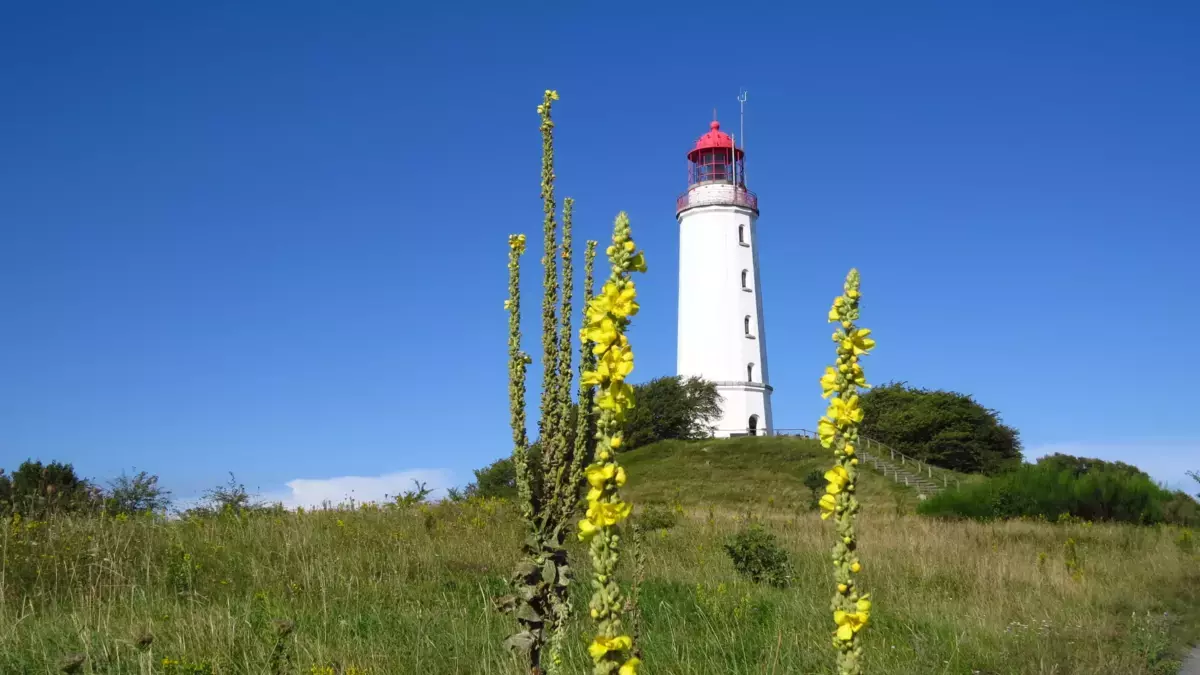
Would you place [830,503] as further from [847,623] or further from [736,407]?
[736,407]

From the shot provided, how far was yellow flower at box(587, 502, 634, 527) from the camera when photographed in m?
2.06

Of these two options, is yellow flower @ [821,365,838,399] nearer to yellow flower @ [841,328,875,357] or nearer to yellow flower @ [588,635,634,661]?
yellow flower @ [841,328,875,357]

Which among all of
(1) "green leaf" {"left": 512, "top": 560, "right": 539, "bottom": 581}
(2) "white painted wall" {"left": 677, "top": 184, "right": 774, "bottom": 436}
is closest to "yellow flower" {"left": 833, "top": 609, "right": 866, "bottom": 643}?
(1) "green leaf" {"left": 512, "top": 560, "right": 539, "bottom": 581}

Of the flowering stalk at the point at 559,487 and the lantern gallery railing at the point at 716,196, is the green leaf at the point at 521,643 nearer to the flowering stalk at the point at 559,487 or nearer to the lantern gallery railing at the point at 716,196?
the flowering stalk at the point at 559,487

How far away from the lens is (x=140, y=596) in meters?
7.95

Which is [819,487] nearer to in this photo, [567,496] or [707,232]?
[707,232]

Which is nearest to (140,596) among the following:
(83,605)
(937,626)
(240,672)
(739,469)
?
(83,605)

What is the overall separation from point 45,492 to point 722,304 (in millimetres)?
33486

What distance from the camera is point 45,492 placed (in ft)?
44.1

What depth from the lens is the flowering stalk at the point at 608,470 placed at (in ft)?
6.75

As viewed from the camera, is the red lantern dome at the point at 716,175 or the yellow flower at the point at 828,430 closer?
the yellow flower at the point at 828,430

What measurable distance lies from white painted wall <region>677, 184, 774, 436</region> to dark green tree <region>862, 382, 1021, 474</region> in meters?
5.95

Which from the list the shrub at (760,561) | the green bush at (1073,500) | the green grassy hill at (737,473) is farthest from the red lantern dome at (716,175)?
the shrub at (760,561)

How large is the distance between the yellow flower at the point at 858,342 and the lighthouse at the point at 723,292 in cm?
4098
